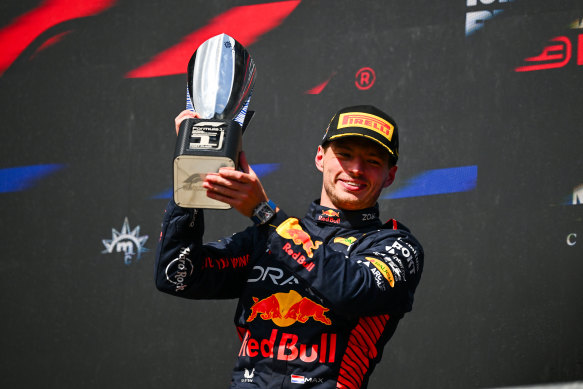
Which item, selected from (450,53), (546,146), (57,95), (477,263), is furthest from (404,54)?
(57,95)

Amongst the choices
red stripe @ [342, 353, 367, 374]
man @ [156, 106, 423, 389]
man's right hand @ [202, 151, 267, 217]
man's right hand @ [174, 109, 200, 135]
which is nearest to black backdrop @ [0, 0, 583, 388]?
man @ [156, 106, 423, 389]

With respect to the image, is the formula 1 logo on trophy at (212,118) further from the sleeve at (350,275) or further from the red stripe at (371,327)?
the red stripe at (371,327)

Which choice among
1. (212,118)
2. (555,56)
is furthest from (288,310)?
(555,56)

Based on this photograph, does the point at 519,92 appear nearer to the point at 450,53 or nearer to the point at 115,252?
the point at 450,53

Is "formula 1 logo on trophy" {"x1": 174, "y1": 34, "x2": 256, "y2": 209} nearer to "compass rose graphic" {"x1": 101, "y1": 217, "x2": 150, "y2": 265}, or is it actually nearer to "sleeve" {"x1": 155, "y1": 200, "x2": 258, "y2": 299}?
"sleeve" {"x1": 155, "y1": 200, "x2": 258, "y2": 299}

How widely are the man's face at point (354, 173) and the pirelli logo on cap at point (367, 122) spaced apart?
36mm

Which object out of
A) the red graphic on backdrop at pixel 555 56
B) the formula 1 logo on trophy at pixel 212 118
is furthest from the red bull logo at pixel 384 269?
the red graphic on backdrop at pixel 555 56

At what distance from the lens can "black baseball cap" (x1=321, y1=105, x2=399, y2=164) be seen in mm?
1803

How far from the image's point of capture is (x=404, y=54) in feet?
9.18

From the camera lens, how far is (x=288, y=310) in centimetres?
169

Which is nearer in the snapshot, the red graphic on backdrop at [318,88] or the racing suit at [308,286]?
the racing suit at [308,286]

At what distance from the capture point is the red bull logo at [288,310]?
168 centimetres

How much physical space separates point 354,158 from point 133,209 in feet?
4.75

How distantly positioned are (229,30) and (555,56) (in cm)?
126
